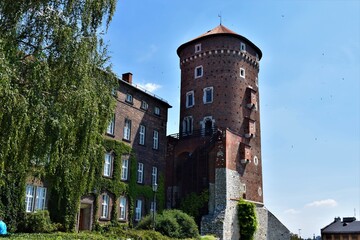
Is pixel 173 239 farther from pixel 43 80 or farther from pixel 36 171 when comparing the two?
pixel 43 80

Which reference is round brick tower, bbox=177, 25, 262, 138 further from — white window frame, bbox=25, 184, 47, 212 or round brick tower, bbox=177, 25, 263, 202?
white window frame, bbox=25, 184, 47, 212

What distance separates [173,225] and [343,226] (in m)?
40.8

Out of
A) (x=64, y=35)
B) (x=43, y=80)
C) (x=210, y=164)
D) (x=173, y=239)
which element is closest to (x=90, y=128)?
(x=43, y=80)

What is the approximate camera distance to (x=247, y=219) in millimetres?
32906

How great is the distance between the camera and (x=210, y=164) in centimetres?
3366

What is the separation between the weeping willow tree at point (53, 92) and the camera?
36.8 ft

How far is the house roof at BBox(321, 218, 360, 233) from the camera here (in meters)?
57.2

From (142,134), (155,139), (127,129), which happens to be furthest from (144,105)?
(155,139)

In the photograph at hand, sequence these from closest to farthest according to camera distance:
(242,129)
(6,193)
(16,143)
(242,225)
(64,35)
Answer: (16,143) < (64,35) < (6,193) < (242,225) < (242,129)

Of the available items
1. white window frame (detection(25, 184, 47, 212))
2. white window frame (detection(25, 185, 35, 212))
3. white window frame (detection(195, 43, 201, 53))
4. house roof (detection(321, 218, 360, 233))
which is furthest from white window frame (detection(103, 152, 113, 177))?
house roof (detection(321, 218, 360, 233))

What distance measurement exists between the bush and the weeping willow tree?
30.8ft

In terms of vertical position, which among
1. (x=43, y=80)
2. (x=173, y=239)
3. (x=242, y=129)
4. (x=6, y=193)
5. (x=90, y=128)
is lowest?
(x=173, y=239)

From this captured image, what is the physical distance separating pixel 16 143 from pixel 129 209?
20.1 meters

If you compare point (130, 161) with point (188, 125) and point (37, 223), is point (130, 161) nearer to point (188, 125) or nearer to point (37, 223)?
point (188, 125)
